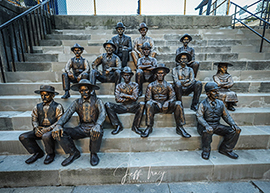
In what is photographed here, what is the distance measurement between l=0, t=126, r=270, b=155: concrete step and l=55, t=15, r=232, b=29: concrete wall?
7010mm

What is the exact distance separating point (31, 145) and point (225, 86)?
194 inches

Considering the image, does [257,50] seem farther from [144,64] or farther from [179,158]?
[179,158]

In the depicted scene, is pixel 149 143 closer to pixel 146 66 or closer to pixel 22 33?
pixel 146 66

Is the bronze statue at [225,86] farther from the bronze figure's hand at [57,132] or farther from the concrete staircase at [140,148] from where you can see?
the bronze figure's hand at [57,132]

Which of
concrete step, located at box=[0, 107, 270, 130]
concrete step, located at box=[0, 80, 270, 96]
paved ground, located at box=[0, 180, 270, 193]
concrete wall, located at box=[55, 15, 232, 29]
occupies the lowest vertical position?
paved ground, located at box=[0, 180, 270, 193]

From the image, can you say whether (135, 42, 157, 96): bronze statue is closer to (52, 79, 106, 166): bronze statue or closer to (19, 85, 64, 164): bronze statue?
(52, 79, 106, 166): bronze statue

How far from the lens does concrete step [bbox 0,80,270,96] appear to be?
4020 millimetres

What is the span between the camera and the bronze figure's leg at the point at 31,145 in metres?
2.56

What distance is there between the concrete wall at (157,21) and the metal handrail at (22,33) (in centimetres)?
146

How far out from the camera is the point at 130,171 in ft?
8.05

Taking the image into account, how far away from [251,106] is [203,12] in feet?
34.4

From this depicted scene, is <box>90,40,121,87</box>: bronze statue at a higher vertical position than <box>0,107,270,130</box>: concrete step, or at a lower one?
higher

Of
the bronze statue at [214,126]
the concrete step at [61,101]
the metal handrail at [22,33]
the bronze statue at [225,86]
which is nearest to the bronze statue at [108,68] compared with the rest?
the concrete step at [61,101]

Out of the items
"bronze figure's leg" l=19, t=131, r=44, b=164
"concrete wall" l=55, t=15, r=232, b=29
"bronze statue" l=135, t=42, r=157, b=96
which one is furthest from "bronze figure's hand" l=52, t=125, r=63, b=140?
"concrete wall" l=55, t=15, r=232, b=29
